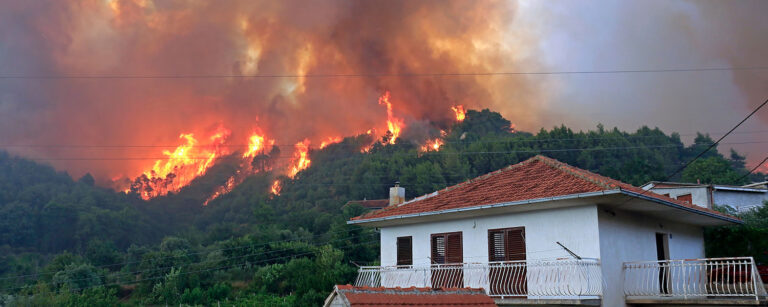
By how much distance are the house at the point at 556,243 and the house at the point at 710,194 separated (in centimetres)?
1319

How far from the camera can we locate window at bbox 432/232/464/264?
70.2 ft

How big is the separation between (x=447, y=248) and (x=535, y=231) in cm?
342

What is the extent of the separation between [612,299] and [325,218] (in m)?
61.0

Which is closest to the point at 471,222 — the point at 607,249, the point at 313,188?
the point at 607,249

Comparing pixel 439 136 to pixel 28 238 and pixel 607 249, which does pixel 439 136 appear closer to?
pixel 28 238

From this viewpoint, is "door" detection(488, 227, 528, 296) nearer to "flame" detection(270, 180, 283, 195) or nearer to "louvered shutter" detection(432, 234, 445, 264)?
"louvered shutter" detection(432, 234, 445, 264)

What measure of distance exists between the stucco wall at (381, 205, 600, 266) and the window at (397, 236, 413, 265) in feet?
0.75

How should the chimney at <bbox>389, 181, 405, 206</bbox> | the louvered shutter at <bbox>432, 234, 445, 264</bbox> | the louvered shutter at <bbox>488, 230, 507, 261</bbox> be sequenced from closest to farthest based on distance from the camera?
the louvered shutter at <bbox>488, 230, 507, 261</bbox> < the louvered shutter at <bbox>432, 234, 445, 264</bbox> < the chimney at <bbox>389, 181, 405, 206</bbox>

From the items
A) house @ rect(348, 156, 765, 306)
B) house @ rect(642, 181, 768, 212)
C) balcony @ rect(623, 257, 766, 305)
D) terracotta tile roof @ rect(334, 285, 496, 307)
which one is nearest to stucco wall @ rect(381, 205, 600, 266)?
house @ rect(348, 156, 765, 306)

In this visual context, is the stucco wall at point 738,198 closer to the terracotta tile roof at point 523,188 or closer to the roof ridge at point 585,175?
the terracotta tile roof at point 523,188

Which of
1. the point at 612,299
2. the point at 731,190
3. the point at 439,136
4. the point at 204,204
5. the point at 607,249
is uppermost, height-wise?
the point at 439,136

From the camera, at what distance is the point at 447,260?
21609 millimetres

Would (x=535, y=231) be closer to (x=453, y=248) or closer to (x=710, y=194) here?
(x=453, y=248)

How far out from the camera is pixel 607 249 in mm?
18219
